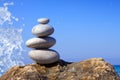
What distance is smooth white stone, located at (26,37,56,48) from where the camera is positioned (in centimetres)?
2036

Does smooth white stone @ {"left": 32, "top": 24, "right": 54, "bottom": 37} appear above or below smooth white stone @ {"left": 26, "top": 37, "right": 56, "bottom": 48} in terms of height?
above

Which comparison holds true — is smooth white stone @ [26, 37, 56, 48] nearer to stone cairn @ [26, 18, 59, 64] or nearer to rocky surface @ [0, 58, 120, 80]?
stone cairn @ [26, 18, 59, 64]

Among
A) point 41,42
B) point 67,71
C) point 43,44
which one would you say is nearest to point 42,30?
point 41,42

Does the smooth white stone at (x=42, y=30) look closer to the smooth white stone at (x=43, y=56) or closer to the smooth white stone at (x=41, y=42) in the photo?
the smooth white stone at (x=41, y=42)

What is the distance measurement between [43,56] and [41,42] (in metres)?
0.72

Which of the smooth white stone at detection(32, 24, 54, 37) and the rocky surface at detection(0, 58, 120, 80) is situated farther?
the smooth white stone at detection(32, 24, 54, 37)

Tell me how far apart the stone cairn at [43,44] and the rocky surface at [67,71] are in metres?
0.41

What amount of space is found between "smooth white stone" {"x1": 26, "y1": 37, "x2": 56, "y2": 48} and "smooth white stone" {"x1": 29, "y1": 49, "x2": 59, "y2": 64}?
0.28m

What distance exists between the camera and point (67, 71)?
1981 centimetres

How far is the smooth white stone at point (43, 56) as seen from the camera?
2033 cm

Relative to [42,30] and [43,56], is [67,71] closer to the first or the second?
[43,56]

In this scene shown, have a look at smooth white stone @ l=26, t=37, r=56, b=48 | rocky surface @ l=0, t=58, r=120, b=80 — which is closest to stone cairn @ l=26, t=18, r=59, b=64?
smooth white stone @ l=26, t=37, r=56, b=48

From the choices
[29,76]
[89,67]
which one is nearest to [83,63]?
[89,67]

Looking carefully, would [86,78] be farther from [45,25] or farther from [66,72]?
[45,25]
